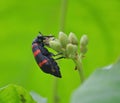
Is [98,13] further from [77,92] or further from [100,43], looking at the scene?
[77,92]

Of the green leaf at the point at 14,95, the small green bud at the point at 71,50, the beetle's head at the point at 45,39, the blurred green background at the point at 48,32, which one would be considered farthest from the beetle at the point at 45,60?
the blurred green background at the point at 48,32

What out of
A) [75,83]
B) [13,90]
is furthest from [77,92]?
[75,83]

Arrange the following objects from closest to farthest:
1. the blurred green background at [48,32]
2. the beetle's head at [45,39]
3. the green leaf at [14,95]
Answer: the green leaf at [14,95], the beetle's head at [45,39], the blurred green background at [48,32]

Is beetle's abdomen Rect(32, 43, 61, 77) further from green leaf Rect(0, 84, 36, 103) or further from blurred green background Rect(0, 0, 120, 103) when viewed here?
blurred green background Rect(0, 0, 120, 103)

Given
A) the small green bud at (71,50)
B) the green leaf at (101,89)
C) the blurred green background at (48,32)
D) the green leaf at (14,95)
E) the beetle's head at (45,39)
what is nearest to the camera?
the green leaf at (101,89)

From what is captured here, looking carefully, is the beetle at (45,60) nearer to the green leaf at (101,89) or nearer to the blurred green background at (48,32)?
the blurred green background at (48,32)
